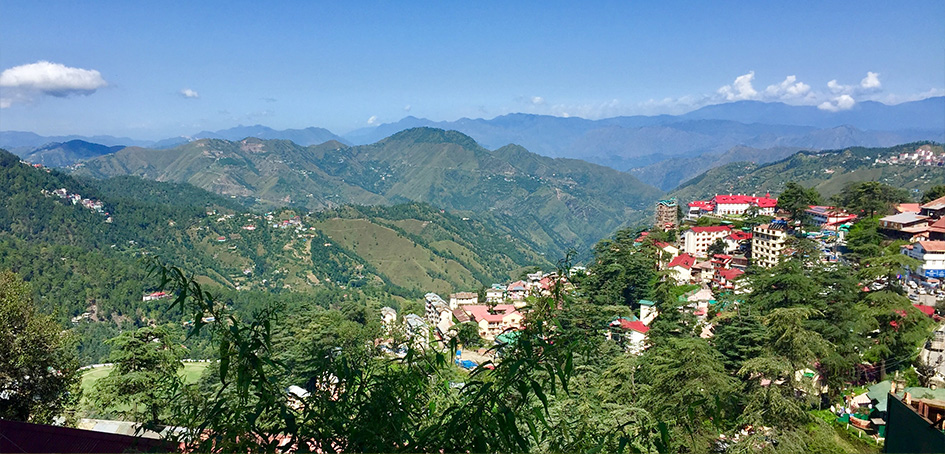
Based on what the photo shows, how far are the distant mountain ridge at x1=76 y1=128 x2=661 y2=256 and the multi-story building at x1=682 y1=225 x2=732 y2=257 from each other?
9078 cm

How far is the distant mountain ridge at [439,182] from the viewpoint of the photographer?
463 ft

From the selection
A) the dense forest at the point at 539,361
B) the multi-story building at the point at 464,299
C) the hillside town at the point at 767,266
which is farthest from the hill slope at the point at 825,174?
the multi-story building at the point at 464,299

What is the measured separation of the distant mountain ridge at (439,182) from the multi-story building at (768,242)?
94969 mm

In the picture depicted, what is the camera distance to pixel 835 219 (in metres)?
25.8

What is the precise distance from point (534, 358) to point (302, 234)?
7655 centimetres

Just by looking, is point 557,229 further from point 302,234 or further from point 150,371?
point 150,371

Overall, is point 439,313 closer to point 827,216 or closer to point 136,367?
point 136,367

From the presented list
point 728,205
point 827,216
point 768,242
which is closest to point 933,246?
point 768,242

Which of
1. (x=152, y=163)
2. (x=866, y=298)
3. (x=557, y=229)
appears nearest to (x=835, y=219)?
(x=866, y=298)

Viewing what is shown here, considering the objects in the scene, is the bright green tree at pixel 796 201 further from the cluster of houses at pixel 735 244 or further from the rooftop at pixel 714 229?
the rooftop at pixel 714 229

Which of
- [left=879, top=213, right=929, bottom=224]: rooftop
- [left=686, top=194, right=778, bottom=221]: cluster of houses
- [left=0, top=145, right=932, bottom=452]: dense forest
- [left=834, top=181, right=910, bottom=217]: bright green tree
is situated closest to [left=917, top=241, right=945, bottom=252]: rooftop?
[left=0, top=145, right=932, bottom=452]: dense forest

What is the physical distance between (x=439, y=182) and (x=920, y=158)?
126 m

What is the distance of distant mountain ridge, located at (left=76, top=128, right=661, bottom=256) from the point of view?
463 feet

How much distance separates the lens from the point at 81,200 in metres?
74.2
